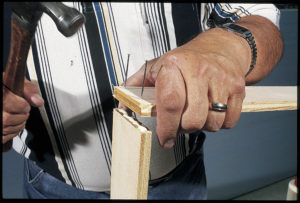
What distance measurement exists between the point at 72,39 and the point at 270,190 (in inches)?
61.0

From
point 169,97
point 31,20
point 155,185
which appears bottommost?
point 155,185

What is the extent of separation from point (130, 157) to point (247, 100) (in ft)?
0.71

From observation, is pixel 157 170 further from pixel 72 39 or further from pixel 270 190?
pixel 270 190

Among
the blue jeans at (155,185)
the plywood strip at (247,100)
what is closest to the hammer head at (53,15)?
the plywood strip at (247,100)

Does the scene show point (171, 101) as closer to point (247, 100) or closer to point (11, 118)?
point (247, 100)

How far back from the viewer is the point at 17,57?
1.47 feet

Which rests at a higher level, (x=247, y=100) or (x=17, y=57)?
(x=17, y=57)

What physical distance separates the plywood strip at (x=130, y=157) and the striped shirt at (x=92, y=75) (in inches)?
4.6

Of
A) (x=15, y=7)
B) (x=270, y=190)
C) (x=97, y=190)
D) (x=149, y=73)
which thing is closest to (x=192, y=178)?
(x=97, y=190)

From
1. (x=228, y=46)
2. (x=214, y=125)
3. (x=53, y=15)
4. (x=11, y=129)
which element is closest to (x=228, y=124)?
(x=214, y=125)

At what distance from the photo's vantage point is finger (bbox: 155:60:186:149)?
0.39 m

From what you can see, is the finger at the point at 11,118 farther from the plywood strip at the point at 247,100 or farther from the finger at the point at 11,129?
the plywood strip at the point at 247,100

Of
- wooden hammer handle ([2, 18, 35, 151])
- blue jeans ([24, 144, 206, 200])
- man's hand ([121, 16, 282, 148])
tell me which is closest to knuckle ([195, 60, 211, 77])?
man's hand ([121, 16, 282, 148])

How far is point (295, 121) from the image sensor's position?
5.49 feet
